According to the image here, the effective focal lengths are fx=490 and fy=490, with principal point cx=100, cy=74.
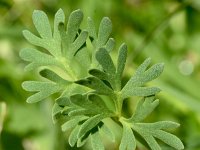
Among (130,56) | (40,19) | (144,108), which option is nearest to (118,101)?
(144,108)

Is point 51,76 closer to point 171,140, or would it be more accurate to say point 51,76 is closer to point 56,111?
point 56,111

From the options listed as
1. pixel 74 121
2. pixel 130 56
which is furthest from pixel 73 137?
pixel 130 56

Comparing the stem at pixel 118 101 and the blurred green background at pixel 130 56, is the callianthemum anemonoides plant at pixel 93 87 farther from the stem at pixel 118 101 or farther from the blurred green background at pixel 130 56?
the blurred green background at pixel 130 56

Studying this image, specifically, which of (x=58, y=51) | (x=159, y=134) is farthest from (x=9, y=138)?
(x=159, y=134)

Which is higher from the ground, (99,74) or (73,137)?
(99,74)

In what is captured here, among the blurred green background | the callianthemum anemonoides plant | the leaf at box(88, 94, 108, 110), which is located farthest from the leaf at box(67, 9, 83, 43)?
the blurred green background

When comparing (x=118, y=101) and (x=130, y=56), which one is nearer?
(x=118, y=101)

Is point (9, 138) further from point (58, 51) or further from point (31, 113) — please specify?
point (58, 51)
